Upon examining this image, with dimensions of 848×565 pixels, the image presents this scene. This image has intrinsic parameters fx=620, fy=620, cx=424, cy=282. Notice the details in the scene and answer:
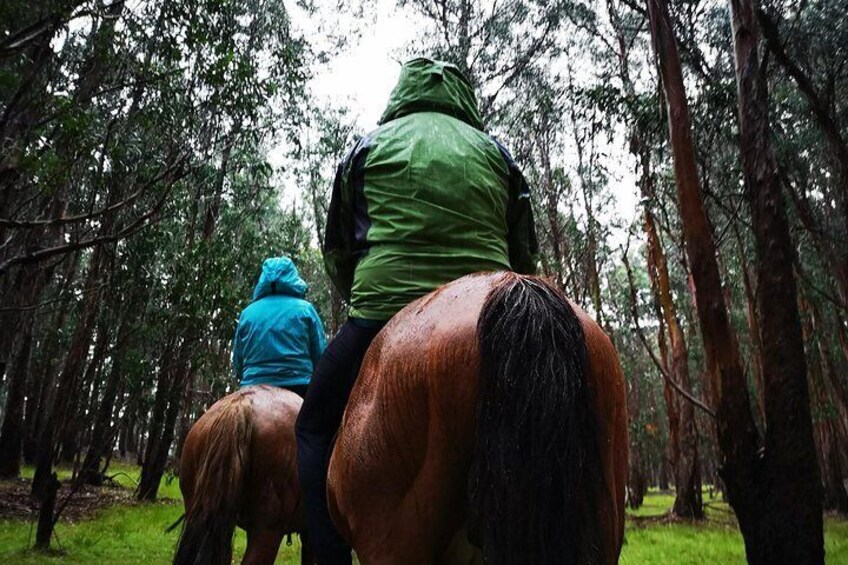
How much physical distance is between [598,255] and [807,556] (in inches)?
579

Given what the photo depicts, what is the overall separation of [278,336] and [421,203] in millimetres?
2396

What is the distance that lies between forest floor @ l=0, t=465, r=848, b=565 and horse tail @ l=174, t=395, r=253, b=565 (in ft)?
13.7

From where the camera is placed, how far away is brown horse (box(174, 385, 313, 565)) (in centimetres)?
354

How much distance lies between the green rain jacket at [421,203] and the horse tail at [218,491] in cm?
172

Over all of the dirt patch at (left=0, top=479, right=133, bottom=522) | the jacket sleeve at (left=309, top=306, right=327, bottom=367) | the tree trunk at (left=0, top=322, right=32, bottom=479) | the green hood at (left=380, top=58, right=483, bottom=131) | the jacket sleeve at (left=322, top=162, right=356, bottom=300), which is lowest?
the dirt patch at (left=0, top=479, right=133, bottom=522)

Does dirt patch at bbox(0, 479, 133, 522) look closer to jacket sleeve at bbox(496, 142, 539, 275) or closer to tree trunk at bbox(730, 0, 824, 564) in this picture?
jacket sleeve at bbox(496, 142, 539, 275)

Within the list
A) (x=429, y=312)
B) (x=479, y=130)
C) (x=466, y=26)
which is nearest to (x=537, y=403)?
(x=429, y=312)

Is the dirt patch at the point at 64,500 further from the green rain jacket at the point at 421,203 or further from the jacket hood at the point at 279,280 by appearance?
the green rain jacket at the point at 421,203

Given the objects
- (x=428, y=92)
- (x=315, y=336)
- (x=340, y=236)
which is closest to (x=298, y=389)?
(x=315, y=336)

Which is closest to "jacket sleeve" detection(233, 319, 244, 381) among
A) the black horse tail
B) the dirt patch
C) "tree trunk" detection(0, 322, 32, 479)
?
the black horse tail

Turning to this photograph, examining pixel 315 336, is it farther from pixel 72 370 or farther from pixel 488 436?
pixel 72 370

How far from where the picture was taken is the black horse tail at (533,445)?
1.28 metres

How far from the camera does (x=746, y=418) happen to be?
5941 mm

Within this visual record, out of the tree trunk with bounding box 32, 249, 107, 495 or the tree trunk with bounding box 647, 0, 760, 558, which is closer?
the tree trunk with bounding box 647, 0, 760, 558
